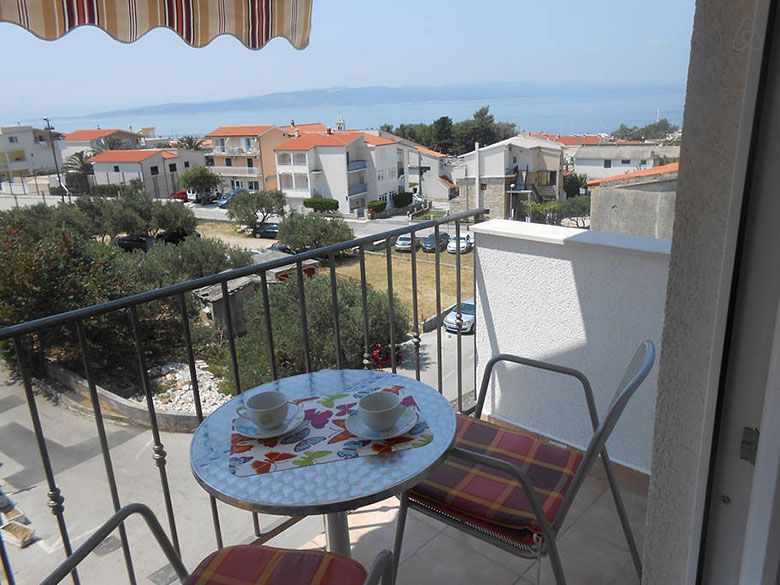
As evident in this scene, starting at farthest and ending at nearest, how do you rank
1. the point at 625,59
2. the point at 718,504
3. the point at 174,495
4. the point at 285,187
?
the point at 285,187 → the point at 174,495 → the point at 625,59 → the point at 718,504

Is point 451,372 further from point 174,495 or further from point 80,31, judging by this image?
point 80,31

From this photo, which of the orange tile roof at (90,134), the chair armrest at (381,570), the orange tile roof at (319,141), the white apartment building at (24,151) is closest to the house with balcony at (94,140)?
the orange tile roof at (90,134)

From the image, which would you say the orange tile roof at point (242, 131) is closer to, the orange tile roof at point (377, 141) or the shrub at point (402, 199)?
the orange tile roof at point (377, 141)

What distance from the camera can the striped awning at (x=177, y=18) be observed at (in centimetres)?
Result: 200

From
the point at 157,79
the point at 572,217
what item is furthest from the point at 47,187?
the point at 157,79

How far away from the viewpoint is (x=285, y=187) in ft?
149

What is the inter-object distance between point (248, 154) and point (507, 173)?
2282 cm

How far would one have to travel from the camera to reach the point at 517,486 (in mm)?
1633

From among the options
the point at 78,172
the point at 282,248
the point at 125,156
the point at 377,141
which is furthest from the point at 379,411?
the point at 78,172

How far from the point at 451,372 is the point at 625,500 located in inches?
607

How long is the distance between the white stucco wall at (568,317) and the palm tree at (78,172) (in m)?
55.5

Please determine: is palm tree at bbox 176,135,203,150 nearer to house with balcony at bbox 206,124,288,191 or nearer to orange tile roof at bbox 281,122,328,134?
house with balcony at bbox 206,124,288,191

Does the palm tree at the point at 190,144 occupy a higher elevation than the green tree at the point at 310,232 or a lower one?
higher

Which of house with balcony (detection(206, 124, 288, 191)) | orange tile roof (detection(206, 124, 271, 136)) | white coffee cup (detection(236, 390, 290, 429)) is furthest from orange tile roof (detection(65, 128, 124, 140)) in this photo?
white coffee cup (detection(236, 390, 290, 429))
